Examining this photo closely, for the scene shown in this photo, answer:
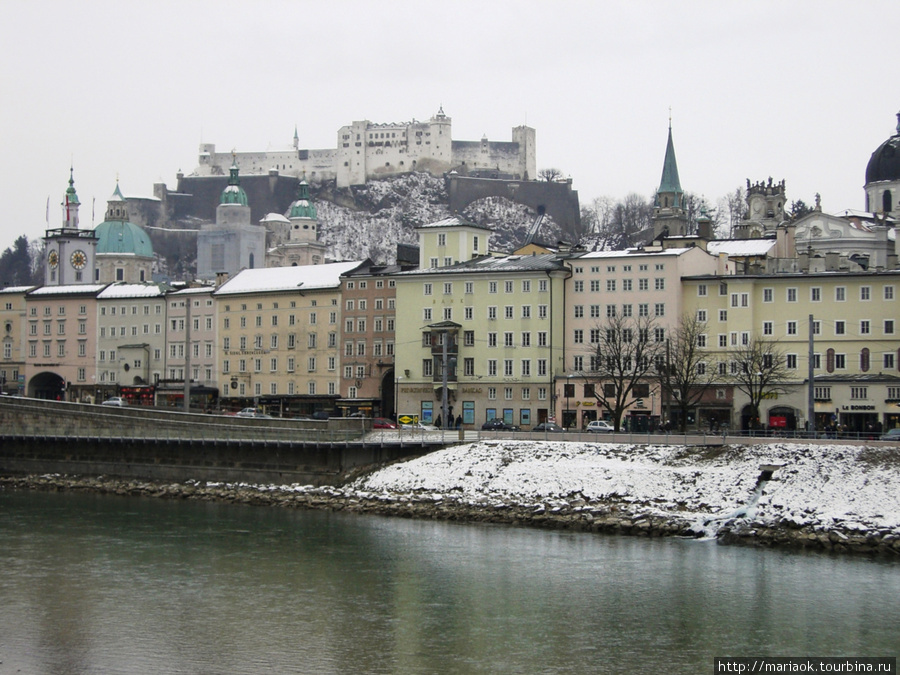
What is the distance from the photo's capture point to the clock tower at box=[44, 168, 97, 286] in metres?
133

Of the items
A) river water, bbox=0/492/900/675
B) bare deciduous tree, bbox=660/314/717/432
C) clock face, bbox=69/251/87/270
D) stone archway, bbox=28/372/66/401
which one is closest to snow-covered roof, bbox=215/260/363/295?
stone archway, bbox=28/372/66/401

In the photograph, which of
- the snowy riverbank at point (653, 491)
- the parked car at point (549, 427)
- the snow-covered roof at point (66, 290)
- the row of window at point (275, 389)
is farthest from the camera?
the snow-covered roof at point (66, 290)

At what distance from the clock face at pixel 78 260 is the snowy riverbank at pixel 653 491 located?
263 ft

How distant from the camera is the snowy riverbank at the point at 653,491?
44688 mm

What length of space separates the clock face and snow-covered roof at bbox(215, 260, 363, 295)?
1692 inches

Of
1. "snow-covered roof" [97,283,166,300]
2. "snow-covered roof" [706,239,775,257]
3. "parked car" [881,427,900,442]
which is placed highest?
"snow-covered roof" [706,239,775,257]

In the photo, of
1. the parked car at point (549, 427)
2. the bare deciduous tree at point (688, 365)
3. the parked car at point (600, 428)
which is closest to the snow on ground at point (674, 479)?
the parked car at point (600, 428)

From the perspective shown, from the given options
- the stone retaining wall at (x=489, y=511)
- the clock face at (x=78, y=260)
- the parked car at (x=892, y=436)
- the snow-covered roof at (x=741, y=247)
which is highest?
the clock face at (x=78, y=260)

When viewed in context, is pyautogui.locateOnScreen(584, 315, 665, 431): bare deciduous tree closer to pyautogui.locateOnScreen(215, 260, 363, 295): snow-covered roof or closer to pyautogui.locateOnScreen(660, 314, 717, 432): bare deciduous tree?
pyautogui.locateOnScreen(660, 314, 717, 432): bare deciduous tree

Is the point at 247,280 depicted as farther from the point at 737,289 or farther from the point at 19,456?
the point at 737,289

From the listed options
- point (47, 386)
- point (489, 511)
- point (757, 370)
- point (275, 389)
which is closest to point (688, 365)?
point (757, 370)

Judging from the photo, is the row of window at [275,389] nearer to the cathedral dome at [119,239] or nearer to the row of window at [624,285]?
the row of window at [624,285]

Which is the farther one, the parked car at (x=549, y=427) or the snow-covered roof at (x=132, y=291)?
the snow-covered roof at (x=132, y=291)

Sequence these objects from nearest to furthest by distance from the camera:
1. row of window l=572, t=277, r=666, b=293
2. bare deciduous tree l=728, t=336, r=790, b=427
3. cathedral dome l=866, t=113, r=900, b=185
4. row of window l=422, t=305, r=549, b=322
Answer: bare deciduous tree l=728, t=336, r=790, b=427 → row of window l=572, t=277, r=666, b=293 → row of window l=422, t=305, r=549, b=322 → cathedral dome l=866, t=113, r=900, b=185
